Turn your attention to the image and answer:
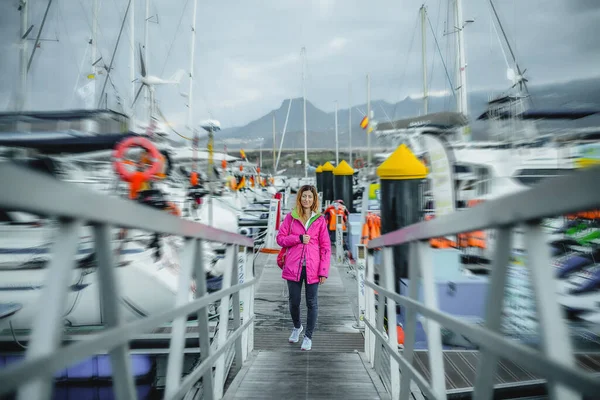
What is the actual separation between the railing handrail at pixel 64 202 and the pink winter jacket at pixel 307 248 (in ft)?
9.80

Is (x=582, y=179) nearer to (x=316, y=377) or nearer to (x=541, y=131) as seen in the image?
(x=316, y=377)

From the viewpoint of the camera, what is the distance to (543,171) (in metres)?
10.1

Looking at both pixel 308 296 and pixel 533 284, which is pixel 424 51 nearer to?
pixel 308 296

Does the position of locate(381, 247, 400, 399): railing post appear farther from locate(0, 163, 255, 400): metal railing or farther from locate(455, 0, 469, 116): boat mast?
locate(455, 0, 469, 116): boat mast

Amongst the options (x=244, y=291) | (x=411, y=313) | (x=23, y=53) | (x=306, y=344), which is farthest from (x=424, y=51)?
(x=411, y=313)

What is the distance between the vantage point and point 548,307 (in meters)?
1.21

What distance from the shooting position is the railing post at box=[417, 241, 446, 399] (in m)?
2.22

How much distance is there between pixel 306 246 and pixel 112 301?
10.8 feet

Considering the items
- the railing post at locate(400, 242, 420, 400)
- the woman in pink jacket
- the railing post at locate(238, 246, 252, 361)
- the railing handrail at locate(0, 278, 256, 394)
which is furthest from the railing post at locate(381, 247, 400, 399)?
the railing handrail at locate(0, 278, 256, 394)

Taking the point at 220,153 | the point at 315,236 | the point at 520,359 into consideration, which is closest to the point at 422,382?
the point at 520,359

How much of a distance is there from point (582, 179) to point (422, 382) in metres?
1.61

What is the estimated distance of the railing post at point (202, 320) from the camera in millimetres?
2559

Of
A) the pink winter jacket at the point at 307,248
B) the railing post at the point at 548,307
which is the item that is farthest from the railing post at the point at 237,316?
the railing post at the point at 548,307

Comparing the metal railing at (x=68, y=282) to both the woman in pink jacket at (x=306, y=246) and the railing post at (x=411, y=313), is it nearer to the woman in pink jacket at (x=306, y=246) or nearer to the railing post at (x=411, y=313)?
the railing post at (x=411, y=313)
